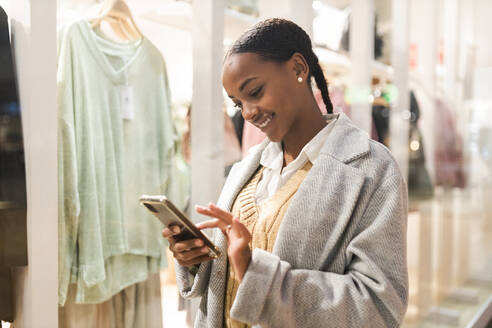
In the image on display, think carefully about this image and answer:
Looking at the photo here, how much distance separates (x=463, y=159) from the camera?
3699 millimetres

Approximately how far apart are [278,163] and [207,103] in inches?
22.6

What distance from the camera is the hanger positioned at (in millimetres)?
1451

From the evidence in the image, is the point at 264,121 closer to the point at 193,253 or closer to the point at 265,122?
the point at 265,122

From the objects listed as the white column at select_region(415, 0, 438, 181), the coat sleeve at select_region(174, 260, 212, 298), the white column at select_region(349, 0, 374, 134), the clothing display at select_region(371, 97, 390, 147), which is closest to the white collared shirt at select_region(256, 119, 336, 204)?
the coat sleeve at select_region(174, 260, 212, 298)

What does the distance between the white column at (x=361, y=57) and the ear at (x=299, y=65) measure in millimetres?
1271

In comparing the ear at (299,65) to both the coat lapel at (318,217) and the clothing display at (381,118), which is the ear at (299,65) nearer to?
the coat lapel at (318,217)

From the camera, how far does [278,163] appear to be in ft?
3.47

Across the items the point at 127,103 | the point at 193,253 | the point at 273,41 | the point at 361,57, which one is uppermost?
the point at 361,57

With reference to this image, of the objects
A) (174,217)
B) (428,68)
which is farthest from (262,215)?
(428,68)

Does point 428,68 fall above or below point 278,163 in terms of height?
above

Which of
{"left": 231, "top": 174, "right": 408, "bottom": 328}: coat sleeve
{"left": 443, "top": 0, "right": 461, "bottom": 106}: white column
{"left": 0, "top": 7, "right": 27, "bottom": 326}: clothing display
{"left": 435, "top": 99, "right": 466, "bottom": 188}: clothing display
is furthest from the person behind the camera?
{"left": 443, "top": 0, "right": 461, "bottom": 106}: white column

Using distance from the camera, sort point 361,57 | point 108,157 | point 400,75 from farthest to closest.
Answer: point 400,75 < point 361,57 < point 108,157

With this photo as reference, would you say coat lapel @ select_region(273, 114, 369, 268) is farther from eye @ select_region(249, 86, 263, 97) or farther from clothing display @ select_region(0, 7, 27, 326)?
clothing display @ select_region(0, 7, 27, 326)

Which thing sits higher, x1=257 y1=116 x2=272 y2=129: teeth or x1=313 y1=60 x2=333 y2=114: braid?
x1=313 y1=60 x2=333 y2=114: braid
